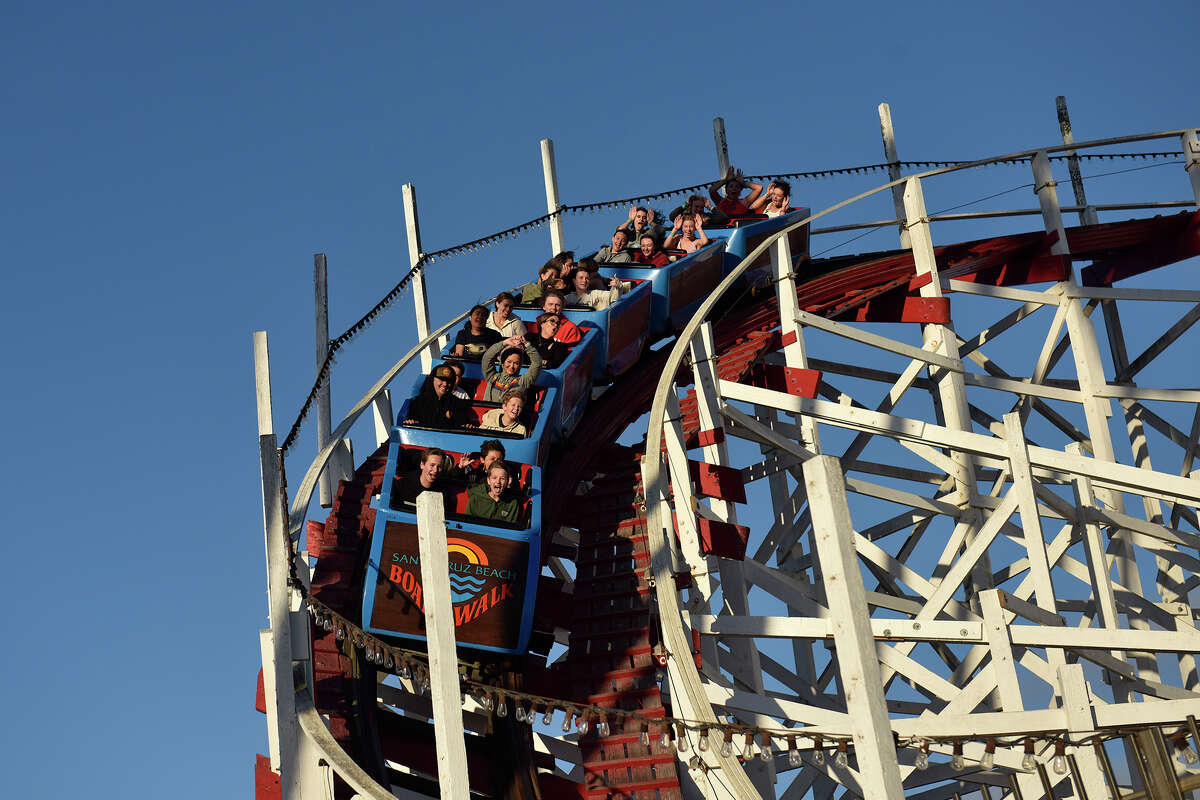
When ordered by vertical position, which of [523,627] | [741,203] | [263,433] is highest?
[741,203]

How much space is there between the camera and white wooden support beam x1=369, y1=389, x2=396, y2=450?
1095 cm

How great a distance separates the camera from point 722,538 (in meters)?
7.85

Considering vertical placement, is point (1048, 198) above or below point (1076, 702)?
above

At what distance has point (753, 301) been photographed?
1248cm

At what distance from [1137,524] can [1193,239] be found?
3.26m

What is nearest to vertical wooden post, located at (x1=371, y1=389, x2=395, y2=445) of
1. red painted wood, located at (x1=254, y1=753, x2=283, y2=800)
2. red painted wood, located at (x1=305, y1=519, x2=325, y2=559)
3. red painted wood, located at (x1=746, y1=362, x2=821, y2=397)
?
red painted wood, located at (x1=305, y1=519, x2=325, y2=559)

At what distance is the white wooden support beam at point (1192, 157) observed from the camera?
34.0ft

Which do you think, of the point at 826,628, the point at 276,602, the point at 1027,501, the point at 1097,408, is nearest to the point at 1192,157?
the point at 1097,408

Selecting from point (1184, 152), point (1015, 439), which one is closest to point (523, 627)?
point (1015, 439)

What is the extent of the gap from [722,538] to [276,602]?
256 centimetres

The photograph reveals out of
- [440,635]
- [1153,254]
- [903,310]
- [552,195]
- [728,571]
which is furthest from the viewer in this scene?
[552,195]

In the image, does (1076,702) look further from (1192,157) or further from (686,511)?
(1192,157)

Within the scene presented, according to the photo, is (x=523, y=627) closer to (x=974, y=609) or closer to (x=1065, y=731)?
(x=1065, y=731)

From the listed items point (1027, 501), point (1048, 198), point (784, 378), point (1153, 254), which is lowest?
point (1027, 501)
